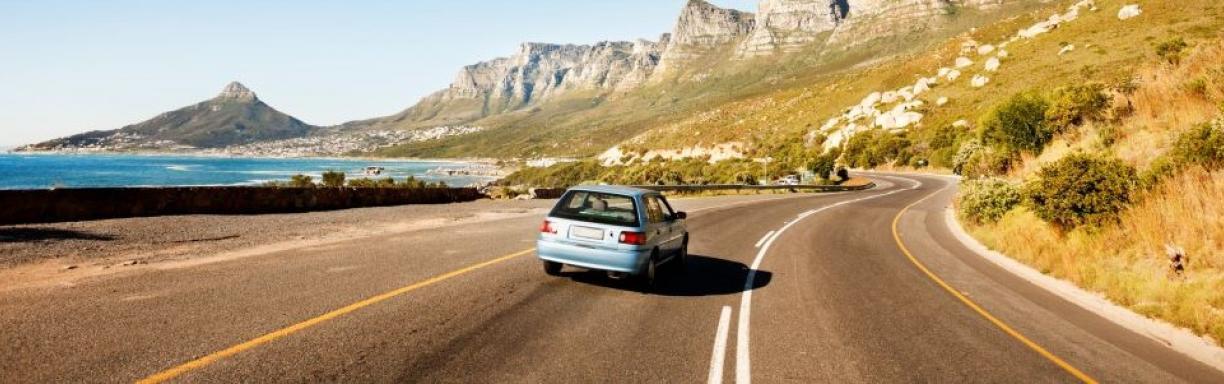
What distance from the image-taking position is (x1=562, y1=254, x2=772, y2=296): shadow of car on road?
8945 mm

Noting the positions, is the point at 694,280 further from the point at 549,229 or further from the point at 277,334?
the point at 277,334

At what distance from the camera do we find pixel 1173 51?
2122 centimetres

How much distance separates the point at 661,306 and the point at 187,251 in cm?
827

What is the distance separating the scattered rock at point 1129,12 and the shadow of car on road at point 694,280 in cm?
9751

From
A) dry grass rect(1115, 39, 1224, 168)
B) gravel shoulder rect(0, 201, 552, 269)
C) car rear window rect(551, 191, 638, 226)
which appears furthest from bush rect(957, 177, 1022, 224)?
gravel shoulder rect(0, 201, 552, 269)

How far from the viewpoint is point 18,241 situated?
10672 millimetres

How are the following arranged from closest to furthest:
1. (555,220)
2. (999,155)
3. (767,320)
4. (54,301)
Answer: (54,301)
(767,320)
(555,220)
(999,155)

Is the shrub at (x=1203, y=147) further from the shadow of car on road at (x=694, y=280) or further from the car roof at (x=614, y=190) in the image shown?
the car roof at (x=614, y=190)

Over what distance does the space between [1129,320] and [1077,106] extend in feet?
51.7

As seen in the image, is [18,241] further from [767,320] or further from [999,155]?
[999,155]

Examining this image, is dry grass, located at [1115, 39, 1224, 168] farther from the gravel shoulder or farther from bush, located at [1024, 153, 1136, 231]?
the gravel shoulder

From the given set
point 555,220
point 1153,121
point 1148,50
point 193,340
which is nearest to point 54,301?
point 193,340

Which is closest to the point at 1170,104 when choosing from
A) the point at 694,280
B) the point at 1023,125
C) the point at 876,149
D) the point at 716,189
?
the point at 1023,125

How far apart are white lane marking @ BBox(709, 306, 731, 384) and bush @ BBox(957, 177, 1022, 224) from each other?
13.2 m
